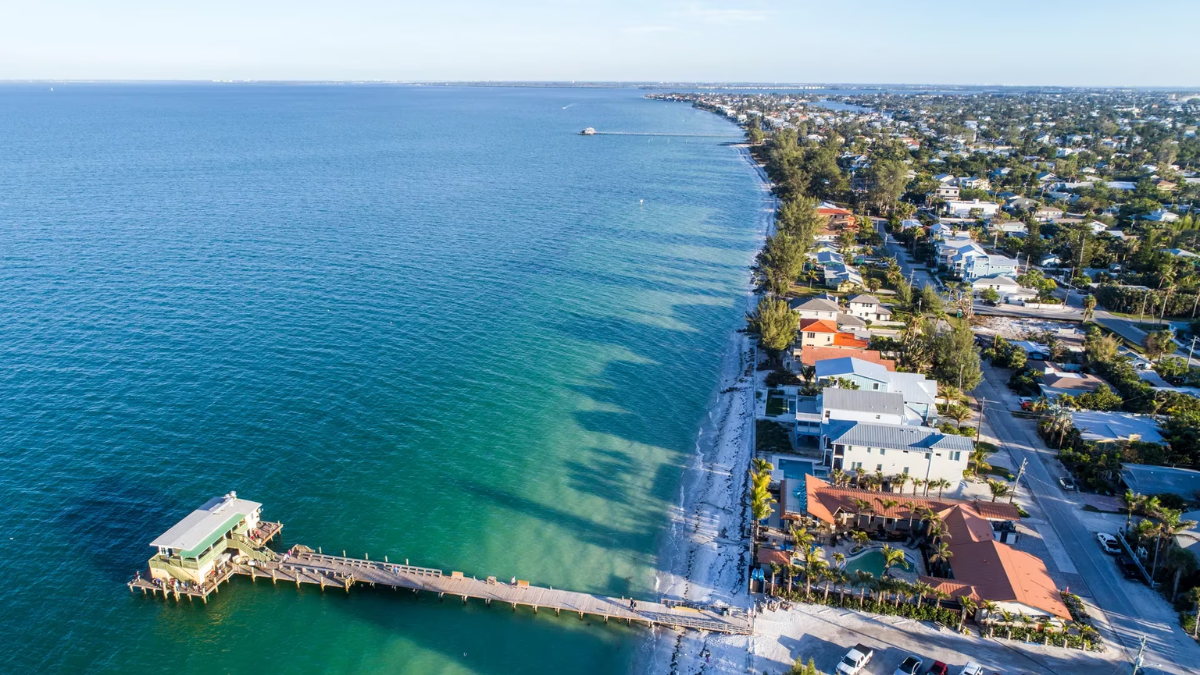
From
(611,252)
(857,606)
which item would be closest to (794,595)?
(857,606)

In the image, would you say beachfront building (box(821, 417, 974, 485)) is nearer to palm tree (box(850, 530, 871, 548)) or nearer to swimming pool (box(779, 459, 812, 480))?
swimming pool (box(779, 459, 812, 480))

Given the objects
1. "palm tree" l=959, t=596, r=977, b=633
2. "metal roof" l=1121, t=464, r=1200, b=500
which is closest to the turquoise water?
"palm tree" l=959, t=596, r=977, b=633

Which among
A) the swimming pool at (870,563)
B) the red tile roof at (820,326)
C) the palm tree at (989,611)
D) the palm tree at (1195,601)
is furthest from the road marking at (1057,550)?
the red tile roof at (820,326)

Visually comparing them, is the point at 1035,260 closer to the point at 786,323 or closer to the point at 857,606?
the point at 786,323

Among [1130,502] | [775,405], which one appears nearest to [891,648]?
[1130,502]

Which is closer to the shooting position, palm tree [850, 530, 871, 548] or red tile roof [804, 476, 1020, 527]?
palm tree [850, 530, 871, 548]

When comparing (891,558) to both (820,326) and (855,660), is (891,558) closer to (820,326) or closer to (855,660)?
(855,660)

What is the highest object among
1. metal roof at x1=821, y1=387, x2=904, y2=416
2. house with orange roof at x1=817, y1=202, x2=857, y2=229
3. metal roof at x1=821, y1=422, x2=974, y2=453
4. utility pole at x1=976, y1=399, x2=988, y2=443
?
house with orange roof at x1=817, y1=202, x2=857, y2=229
